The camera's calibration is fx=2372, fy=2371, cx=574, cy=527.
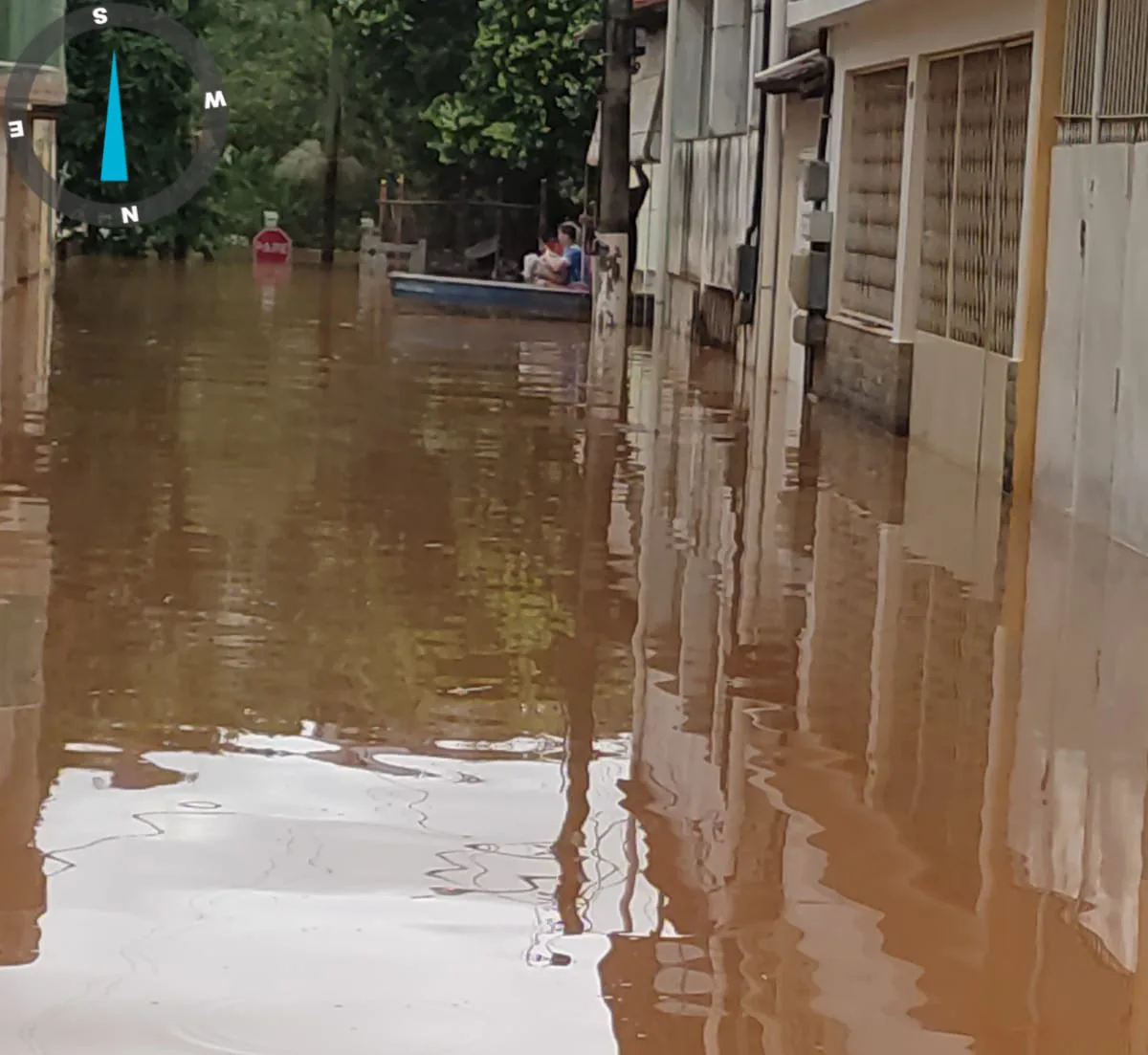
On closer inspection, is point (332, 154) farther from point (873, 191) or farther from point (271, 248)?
point (873, 191)

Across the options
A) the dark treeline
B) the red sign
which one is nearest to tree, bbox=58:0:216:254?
the dark treeline

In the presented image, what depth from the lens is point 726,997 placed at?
546 cm

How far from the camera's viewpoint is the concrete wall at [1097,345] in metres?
12.4

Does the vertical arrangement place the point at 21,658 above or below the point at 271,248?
below

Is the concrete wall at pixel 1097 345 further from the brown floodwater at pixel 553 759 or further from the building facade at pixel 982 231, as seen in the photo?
the brown floodwater at pixel 553 759

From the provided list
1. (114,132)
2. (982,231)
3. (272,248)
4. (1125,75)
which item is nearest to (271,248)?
(272,248)

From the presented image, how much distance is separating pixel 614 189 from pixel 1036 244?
55.7 ft

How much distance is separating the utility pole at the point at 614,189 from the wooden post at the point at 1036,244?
46.9ft

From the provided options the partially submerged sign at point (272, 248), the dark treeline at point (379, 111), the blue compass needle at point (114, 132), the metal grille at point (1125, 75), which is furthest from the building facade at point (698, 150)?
the partially submerged sign at point (272, 248)

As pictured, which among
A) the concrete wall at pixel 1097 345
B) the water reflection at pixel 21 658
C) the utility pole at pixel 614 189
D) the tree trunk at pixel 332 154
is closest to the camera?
the water reflection at pixel 21 658

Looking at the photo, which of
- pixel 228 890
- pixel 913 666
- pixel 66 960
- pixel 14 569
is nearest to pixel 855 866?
pixel 228 890

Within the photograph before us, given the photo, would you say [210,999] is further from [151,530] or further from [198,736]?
[151,530]

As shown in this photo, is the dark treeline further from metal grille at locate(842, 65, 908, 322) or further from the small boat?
metal grille at locate(842, 65, 908, 322)

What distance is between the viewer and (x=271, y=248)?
175 feet
